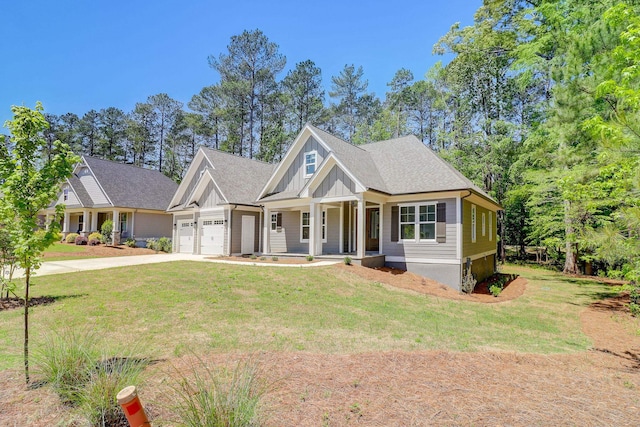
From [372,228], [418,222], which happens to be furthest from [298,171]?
[418,222]

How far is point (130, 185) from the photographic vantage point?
29.5 metres

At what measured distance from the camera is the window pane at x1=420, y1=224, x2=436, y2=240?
14623 mm

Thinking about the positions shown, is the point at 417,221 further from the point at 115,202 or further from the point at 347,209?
the point at 115,202

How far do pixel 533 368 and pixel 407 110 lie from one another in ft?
124

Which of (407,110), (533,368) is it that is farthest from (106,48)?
(407,110)

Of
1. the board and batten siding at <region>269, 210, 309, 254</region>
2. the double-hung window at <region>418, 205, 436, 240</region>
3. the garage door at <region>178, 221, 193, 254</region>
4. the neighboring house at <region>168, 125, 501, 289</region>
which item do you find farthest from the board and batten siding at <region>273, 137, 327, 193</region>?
the garage door at <region>178, 221, 193, 254</region>

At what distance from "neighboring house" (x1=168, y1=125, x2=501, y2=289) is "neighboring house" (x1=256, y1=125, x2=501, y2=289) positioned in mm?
46

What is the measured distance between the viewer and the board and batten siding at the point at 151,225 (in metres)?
28.1

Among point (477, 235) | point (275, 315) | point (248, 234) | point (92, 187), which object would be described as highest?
point (92, 187)

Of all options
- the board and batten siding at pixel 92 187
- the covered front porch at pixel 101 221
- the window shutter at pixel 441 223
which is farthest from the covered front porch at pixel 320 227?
the board and batten siding at pixel 92 187

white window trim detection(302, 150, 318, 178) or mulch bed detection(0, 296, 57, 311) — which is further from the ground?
white window trim detection(302, 150, 318, 178)

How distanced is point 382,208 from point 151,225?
73.5 feet

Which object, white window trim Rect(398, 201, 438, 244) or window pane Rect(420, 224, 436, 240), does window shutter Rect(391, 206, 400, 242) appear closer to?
white window trim Rect(398, 201, 438, 244)

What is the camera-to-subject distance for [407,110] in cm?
3925
